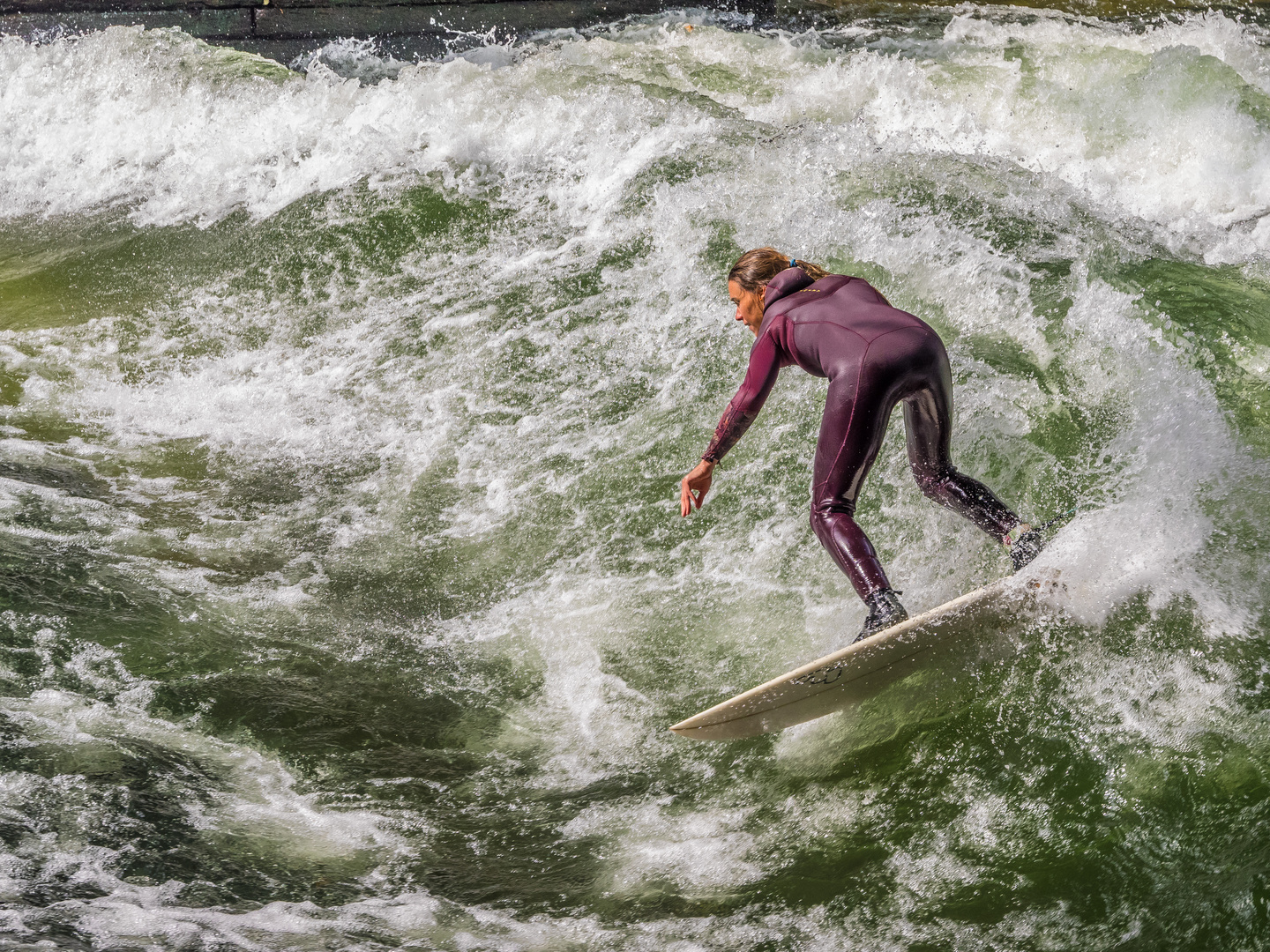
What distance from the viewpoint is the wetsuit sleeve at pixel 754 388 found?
12.1 ft

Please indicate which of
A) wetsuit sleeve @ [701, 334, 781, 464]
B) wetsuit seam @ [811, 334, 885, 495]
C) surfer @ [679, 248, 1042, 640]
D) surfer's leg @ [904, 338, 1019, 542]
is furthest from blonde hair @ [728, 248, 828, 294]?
surfer's leg @ [904, 338, 1019, 542]

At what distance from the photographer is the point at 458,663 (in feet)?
14.5

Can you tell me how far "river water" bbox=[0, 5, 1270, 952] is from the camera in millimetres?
3322

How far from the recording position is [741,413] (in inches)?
146

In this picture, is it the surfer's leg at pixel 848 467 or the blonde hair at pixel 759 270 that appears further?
the blonde hair at pixel 759 270

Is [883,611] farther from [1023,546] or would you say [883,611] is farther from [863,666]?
[1023,546]

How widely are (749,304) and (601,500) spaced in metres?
1.59

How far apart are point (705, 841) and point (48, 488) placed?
3.76 m

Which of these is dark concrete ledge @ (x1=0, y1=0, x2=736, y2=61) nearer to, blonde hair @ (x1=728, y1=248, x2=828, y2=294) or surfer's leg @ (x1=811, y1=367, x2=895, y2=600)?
blonde hair @ (x1=728, y1=248, x2=828, y2=294)

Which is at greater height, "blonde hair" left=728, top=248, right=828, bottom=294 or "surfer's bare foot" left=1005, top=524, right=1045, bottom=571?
"blonde hair" left=728, top=248, right=828, bottom=294

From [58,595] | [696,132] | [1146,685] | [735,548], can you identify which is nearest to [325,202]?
[696,132]

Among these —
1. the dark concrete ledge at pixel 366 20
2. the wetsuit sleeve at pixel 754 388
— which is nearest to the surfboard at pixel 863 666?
the wetsuit sleeve at pixel 754 388

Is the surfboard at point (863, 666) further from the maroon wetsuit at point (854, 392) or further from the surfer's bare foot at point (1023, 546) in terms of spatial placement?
the maroon wetsuit at point (854, 392)

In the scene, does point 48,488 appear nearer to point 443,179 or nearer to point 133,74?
point 443,179
